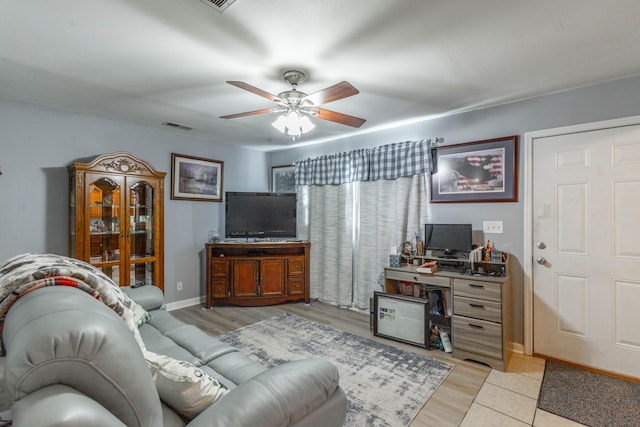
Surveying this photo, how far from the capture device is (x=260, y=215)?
14.3 feet

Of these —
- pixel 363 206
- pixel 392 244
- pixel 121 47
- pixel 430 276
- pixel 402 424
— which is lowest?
pixel 402 424

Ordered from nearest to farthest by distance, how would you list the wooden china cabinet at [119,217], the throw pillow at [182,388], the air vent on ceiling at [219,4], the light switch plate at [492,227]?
1. the throw pillow at [182,388]
2. the air vent on ceiling at [219,4]
3. the light switch plate at [492,227]
4. the wooden china cabinet at [119,217]

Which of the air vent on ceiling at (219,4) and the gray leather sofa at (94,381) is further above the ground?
the air vent on ceiling at (219,4)

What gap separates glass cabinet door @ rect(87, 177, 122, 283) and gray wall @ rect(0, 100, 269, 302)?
34 centimetres

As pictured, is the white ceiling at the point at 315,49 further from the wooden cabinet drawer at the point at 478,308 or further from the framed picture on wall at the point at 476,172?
the wooden cabinet drawer at the point at 478,308

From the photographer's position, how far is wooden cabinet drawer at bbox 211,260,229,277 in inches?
159

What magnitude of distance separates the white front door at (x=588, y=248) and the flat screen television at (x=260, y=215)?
9.73 ft

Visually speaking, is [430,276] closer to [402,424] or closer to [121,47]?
[402,424]

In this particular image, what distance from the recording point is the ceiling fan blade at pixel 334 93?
1.92 m

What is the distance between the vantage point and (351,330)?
3.32m

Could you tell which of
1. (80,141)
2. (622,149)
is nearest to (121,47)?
(80,141)

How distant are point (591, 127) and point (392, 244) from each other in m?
2.09

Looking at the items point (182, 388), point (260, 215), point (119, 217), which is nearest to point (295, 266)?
point (260, 215)

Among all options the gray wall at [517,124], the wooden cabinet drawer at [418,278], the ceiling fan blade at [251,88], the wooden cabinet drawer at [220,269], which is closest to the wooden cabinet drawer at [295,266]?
the wooden cabinet drawer at [220,269]
